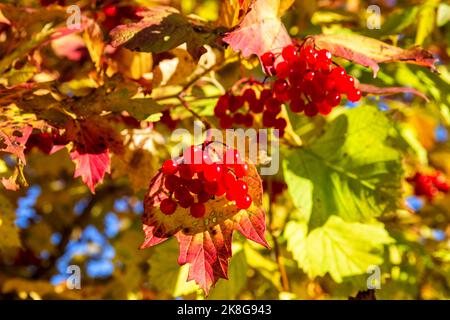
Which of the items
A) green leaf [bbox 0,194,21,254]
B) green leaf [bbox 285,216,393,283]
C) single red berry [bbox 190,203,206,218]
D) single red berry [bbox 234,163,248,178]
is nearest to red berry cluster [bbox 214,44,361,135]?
single red berry [bbox 234,163,248,178]

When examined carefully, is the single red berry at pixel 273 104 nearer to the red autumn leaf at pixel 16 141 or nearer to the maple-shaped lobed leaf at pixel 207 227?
the maple-shaped lobed leaf at pixel 207 227

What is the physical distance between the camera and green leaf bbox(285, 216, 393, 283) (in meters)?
1.86

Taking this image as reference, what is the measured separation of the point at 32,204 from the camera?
9.98 ft

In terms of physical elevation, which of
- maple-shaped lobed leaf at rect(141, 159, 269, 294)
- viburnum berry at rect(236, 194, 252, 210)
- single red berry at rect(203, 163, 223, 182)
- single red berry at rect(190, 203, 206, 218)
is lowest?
maple-shaped lobed leaf at rect(141, 159, 269, 294)

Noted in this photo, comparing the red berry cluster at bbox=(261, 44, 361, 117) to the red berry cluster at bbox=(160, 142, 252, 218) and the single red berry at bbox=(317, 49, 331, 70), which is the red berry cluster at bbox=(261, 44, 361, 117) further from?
the red berry cluster at bbox=(160, 142, 252, 218)

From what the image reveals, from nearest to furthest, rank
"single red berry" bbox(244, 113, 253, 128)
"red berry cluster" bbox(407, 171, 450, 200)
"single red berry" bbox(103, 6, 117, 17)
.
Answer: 1. "single red berry" bbox(244, 113, 253, 128)
2. "single red berry" bbox(103, 6, 117, 17)
3. "red berry cluster" bbox(407, 171, 450, 200)

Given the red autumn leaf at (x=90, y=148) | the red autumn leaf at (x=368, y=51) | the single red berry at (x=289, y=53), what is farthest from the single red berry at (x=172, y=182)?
the red autumn leaf at (x=368, y=51)

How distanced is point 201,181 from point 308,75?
0.35 m

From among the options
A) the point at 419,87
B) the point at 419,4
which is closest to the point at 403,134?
the point at 419,87

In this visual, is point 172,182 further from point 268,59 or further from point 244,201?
point 268,59

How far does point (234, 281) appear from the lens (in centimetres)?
188

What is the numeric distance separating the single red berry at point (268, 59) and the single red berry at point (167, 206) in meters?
0.36

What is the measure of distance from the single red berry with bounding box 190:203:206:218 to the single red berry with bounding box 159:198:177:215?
1.5 inches

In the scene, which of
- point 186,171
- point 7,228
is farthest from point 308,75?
point 7,228
